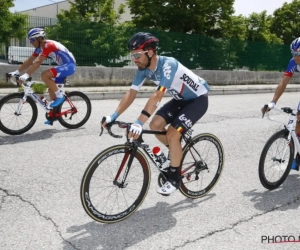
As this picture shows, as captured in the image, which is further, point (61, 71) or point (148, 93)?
point (148, 93)

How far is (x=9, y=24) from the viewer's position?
40.0ft

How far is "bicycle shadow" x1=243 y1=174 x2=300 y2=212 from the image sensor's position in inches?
157

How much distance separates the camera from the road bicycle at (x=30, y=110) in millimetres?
6387

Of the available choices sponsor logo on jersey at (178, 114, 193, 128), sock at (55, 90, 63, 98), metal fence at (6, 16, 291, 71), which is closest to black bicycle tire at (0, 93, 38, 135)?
sock at (55, 90, 63, 98)

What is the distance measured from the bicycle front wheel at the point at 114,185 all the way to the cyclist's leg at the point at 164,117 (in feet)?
1.63

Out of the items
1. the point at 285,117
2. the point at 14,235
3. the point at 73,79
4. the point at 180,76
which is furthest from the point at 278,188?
the point at 73,79

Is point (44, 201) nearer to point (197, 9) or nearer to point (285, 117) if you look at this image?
point (285, 117)

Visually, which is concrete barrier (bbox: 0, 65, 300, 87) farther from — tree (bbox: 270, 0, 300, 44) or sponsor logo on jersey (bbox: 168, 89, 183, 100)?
tree (bbox: 270, 0, 300, 44)

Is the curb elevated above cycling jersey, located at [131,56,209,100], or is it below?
below

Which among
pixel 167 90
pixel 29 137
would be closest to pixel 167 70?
pixel 167 90

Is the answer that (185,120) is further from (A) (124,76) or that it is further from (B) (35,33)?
(A) (124,76)

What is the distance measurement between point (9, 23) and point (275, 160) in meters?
11.1

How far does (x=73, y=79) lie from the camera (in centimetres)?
1343

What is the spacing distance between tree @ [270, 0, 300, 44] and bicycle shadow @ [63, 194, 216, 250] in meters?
46.9
